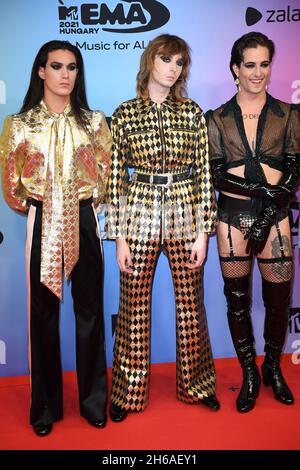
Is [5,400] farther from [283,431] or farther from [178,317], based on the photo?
[283,431]

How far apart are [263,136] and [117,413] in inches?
74.0

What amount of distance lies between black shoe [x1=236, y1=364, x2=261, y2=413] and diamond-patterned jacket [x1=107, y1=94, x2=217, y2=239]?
3.14ft

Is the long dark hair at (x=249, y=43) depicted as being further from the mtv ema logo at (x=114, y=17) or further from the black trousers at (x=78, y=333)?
the black trousers at (x=78, y=333)

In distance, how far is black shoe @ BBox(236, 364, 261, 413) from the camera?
337cm

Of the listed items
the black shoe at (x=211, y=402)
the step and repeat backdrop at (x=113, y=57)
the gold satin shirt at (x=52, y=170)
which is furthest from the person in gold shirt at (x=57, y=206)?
the black shoe at (x=211, y=402)

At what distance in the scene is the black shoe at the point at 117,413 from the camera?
3.29 m

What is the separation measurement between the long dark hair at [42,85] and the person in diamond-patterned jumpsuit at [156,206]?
8.6 inches

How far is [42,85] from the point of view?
311 centimetres

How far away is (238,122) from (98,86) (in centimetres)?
100

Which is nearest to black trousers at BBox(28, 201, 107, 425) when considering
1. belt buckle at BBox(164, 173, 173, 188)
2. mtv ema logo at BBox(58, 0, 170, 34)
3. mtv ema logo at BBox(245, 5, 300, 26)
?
belt buckle at BBox(164, 173, 173, 188)

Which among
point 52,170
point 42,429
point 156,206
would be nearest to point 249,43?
point 156,206

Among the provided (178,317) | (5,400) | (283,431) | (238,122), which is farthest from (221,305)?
(5,400)

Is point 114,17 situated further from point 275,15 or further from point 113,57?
point 275,15

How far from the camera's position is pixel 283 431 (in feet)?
10.3
